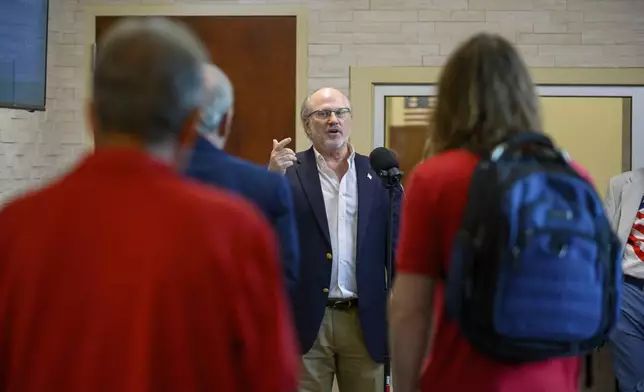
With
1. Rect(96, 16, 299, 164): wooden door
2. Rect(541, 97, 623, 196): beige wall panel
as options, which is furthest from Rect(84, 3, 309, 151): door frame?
Rect(541, 97, 623, 196): beige wall panel

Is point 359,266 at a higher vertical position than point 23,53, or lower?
lower

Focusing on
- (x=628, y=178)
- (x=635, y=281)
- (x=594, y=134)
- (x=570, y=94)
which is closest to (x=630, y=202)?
(x=628, y=178)

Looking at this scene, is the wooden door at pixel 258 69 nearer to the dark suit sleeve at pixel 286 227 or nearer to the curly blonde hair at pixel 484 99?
the dark suit sleeve at pixel 286 227

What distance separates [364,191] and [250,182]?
1.12 m

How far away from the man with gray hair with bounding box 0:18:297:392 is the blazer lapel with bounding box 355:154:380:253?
1551 mm

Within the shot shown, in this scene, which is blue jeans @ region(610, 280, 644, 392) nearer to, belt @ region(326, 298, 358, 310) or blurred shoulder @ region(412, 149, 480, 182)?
belt @ region(326, 298, 358, 310)

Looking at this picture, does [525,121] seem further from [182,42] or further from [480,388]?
[182,42]

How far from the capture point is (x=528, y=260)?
4.43ft

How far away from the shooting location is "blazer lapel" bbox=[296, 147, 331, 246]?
2.64 meters

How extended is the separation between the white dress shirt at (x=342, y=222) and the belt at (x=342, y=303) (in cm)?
2

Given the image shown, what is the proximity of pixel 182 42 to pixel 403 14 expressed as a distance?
314 centimetres

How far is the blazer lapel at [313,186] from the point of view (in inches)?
104

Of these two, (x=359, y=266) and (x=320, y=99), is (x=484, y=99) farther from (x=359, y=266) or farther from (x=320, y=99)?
(x=320, y=99)

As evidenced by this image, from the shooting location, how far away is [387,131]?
13.7 feet
